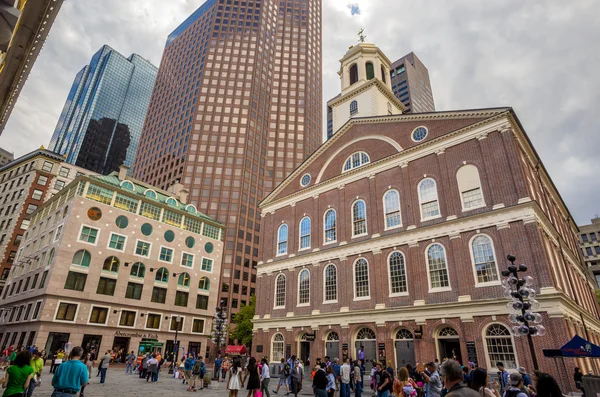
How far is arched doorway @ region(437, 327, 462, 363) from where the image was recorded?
74.8 ft

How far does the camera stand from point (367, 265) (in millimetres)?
28406

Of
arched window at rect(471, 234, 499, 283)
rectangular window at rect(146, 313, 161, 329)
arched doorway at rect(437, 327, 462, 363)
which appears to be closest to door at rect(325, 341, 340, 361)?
arched doorway at rect(437, 327, 462, 363)

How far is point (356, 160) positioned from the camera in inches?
1320

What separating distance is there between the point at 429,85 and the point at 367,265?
143 meters

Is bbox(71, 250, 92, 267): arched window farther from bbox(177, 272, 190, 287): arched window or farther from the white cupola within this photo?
the white cupola

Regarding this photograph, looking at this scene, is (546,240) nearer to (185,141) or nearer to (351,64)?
(351,64)

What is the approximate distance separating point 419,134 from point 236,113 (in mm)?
76221

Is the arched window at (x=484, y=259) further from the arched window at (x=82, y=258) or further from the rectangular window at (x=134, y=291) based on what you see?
the arched window at (x=82, y=258)

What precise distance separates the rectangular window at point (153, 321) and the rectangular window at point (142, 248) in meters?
7.55

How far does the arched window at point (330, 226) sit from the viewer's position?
32281 mm

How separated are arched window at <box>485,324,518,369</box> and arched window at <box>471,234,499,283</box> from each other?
2.93 metres

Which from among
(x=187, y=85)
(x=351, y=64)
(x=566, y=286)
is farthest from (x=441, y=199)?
(x=187, y=85)

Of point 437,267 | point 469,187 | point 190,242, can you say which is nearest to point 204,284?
point 190,242

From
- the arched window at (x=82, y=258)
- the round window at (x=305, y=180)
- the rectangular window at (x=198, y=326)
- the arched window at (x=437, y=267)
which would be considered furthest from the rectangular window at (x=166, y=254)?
the arched window at (x=437, y=267)
